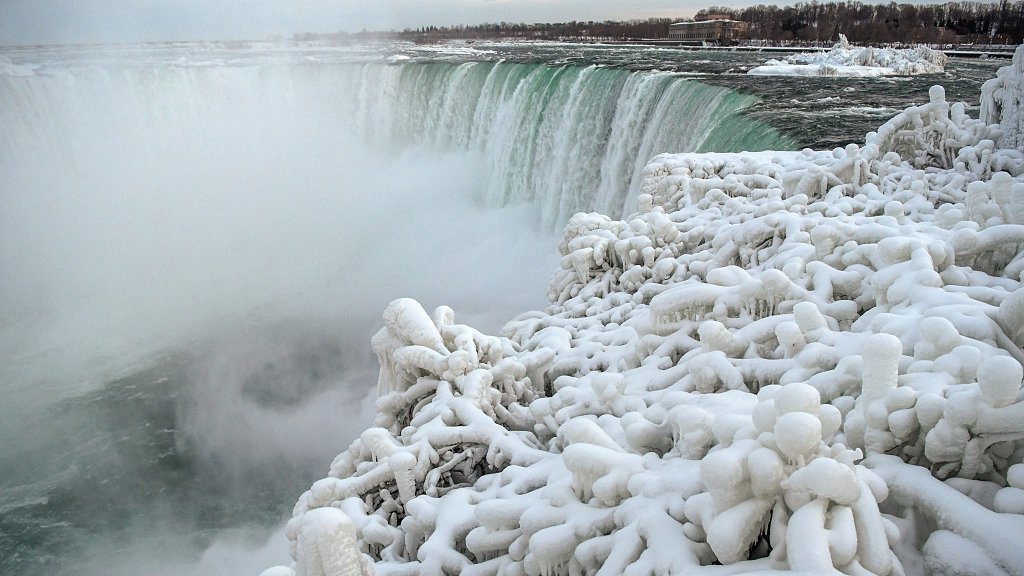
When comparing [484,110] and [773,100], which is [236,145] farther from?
[773,100]

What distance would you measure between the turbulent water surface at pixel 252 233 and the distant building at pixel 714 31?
29659 mm

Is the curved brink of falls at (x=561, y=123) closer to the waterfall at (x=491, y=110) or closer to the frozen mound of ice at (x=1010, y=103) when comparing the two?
the waterfall at (x=491, y=110)

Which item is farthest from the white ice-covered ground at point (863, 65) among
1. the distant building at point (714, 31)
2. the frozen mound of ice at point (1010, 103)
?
the distant building at point (714, 31)

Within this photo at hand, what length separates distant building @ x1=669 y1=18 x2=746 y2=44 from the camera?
173 ft

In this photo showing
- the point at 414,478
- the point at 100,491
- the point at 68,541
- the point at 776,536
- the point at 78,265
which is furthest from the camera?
the point at 78,265

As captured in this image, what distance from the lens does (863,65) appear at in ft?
76.7

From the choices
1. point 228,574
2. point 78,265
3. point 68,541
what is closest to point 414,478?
point 228,574

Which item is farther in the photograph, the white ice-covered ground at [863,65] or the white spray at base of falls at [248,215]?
the white ice-covered ground at [863,65]

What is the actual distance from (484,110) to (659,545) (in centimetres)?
2192

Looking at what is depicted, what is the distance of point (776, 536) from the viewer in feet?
7.14

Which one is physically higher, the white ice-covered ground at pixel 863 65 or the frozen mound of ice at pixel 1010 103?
the white ice-covered ground at pixel 863 65

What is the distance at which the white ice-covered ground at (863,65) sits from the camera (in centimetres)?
2170

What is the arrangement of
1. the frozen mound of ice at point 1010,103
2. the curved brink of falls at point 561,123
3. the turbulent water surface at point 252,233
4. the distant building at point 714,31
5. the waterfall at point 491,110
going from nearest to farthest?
the frozen mound of ice at point 1010,103 < the turbulent water surface at point 252,233 < the curved brink of falls at point 561,123 < the waterfall at point 491,110 < the distant building at point 714,31

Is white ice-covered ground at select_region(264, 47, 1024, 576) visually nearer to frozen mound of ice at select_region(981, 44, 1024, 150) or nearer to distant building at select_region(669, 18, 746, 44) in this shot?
frozen mound of ice at select_region(981, 44, 1024, 150)
